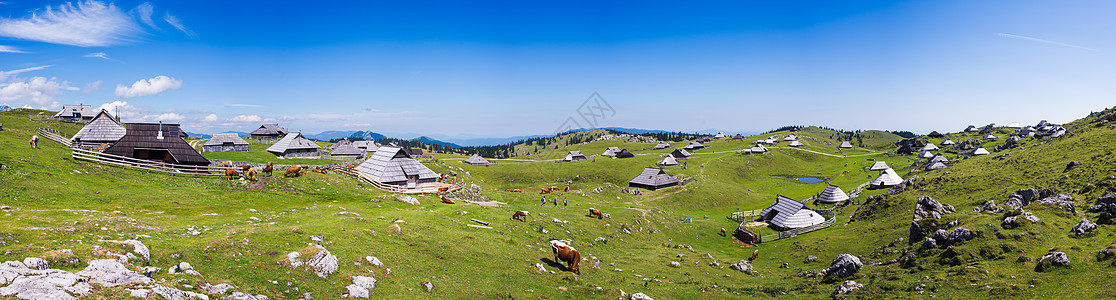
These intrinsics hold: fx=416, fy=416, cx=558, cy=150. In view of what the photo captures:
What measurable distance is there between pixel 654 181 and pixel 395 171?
49047 millimetres

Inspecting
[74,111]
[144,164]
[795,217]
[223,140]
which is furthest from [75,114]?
[795,217]

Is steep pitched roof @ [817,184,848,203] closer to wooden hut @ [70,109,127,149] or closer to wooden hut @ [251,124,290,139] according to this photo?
wooden hut @ [70,109,127,149]

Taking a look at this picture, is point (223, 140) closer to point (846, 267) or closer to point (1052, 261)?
point (846, 267)

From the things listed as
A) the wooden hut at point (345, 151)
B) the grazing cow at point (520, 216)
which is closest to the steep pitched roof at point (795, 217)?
the grazing cow at point (520, 216)

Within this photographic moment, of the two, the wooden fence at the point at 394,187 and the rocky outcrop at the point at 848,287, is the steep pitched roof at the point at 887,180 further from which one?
the wooden fence at the point at 394,187

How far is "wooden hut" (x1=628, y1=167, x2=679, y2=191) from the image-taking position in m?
83.4

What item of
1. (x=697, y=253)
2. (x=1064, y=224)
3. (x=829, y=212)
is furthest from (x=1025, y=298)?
(x=829, y=212)

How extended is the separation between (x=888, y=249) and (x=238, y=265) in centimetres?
4131

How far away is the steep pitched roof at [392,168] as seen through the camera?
5872 centimetres

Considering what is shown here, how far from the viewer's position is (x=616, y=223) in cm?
4488

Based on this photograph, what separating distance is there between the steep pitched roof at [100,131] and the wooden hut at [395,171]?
3960cm

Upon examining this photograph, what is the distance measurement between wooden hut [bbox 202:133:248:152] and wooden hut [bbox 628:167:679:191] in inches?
3623

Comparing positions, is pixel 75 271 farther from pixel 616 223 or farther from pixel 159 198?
pixel 616 223

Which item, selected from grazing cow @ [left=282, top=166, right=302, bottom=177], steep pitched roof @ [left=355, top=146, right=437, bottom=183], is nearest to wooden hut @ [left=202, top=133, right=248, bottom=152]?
steep pitched roof @ [left=355, top=146, right=437, bottom=183]
